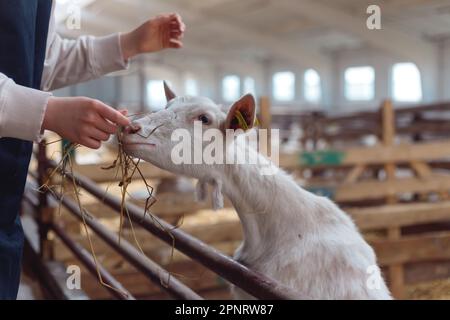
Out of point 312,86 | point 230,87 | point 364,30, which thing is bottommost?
point 312,86

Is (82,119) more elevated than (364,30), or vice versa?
(364,30)

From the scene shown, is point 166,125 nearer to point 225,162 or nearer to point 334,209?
point 225,162

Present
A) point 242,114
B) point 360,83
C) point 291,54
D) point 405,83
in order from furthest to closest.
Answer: point 291,54, point 360,83, point 405,83, point 242,114

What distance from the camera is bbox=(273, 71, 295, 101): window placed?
46.8 feet

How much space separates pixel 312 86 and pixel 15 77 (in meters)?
13.2

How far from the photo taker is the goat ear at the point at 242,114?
101cm

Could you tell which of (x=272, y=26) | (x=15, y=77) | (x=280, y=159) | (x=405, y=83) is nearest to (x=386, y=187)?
(x=280, y=159)

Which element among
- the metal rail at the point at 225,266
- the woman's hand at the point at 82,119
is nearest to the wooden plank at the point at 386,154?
the metal rail at the point at 225,266

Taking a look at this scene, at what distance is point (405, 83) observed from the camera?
28.1 feet

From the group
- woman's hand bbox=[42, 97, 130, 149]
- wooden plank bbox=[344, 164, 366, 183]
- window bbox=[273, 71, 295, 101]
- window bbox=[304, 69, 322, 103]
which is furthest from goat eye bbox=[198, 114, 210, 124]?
window bbox=[273, 71, 295, 101]

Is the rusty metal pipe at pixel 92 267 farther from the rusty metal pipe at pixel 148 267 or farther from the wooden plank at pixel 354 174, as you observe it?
the wooden plank at pixel 354 174

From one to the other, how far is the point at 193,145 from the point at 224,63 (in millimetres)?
14553

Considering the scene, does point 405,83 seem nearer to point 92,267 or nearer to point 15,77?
point 92,267

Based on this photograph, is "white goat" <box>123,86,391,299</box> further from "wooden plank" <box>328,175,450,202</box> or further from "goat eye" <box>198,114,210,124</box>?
"wooden plank" <box>328,175,450,202</box>
